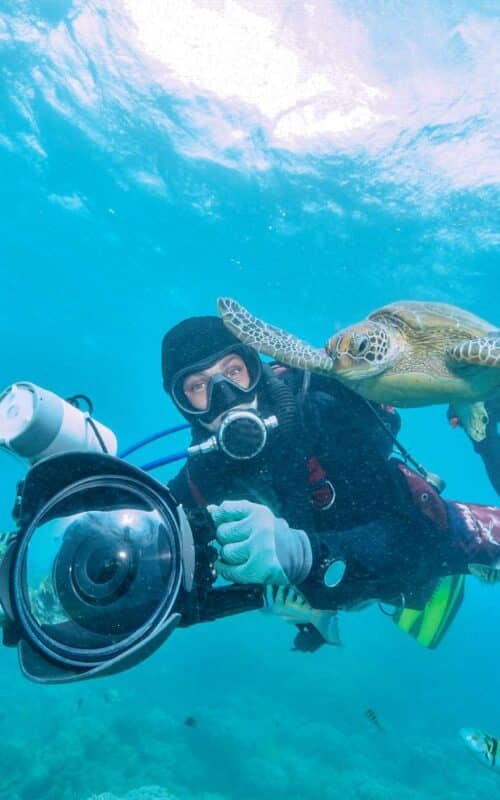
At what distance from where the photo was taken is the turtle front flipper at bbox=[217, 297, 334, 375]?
338 cm

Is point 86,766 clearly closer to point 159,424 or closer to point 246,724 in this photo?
point 246,724

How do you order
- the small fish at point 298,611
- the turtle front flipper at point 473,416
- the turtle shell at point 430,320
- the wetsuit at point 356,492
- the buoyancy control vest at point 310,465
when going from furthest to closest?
1. the turtle front flipper at point 473,416
2. the turtle shell at point 430,320
3. the buoyancy control vest at point 310,465
4. the wetsuit at point 356,492
5. the small fish at point 298,611

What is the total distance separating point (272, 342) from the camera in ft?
11.5

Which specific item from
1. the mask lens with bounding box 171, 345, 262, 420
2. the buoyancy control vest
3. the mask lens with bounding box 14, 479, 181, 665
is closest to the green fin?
the buoyancy control vest

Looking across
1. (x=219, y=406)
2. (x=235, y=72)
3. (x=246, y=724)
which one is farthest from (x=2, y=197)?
(x=246, y=724)

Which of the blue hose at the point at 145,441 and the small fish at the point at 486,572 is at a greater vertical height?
the blue hose at the point at 145,441

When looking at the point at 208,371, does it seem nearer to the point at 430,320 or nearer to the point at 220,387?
the point at 220,387

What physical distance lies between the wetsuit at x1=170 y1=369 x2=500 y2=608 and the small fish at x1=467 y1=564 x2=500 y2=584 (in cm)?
8

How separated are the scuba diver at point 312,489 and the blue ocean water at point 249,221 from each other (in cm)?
793

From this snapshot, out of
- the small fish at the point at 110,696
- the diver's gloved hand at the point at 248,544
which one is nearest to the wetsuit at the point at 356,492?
the diver's gloved hand at the point at 248,544

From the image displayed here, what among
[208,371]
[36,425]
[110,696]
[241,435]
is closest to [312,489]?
[241,435]

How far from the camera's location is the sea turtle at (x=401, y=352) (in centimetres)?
333

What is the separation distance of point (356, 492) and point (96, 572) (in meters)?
2.01

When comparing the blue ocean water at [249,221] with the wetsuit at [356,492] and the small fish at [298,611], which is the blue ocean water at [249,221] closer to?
the small fish at [298,611]
